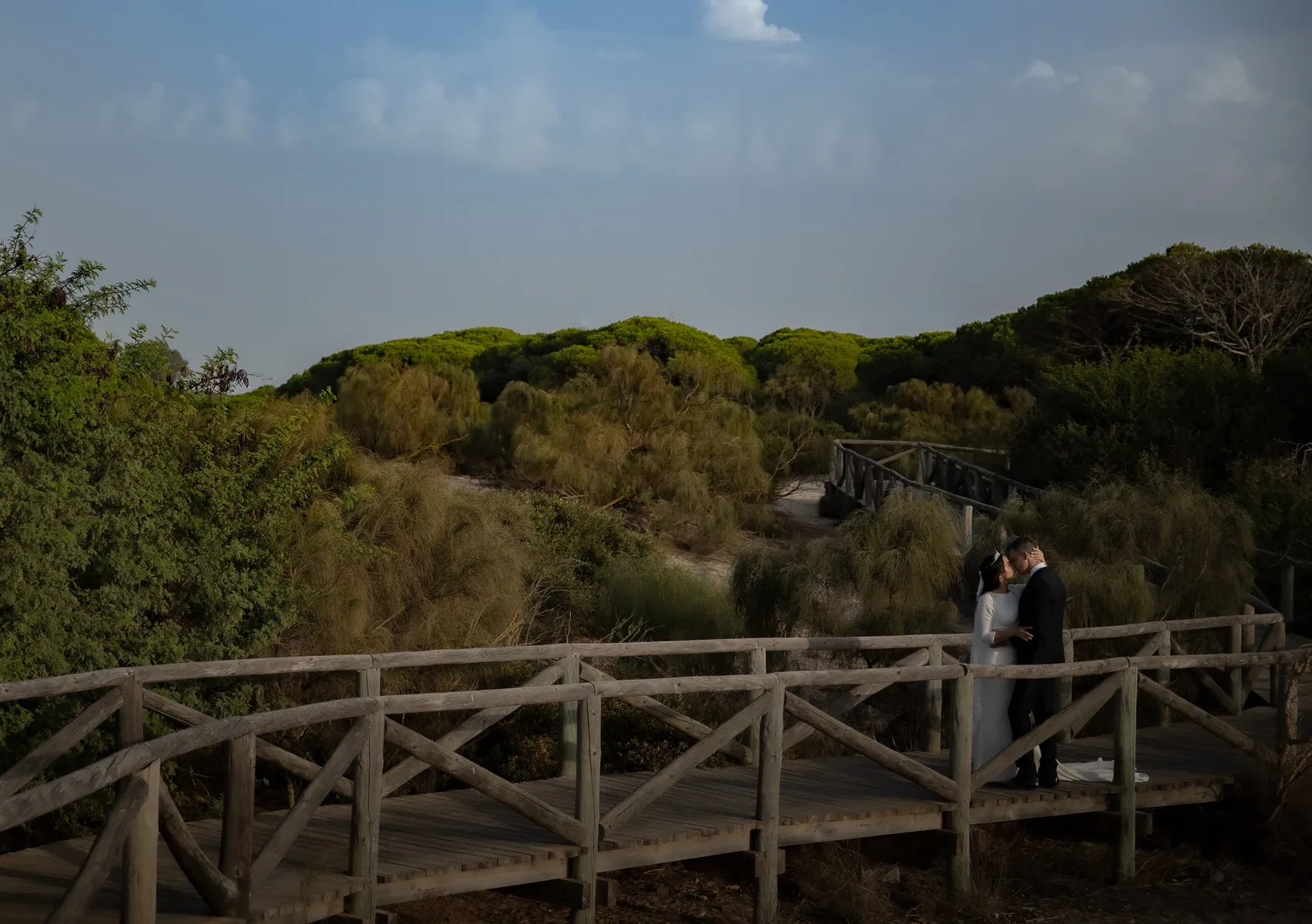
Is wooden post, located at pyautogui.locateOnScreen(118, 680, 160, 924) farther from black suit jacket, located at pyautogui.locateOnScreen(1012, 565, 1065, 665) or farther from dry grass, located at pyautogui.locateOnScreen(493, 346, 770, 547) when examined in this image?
dry grass, located at pyautogui.locateOnScreen(493, 346, 770, 547)

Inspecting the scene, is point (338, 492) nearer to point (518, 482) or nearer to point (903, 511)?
point (903, 511)

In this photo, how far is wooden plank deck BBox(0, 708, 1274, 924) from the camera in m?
5.39

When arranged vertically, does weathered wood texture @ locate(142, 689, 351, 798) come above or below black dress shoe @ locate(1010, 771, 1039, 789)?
above

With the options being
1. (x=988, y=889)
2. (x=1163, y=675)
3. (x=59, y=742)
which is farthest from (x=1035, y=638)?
(x=59, y=742)

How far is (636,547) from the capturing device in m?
16.7

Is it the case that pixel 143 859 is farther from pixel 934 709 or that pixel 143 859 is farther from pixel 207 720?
pixel 934 709

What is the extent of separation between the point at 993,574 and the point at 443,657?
3.00 metres

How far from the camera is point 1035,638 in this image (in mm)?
7168

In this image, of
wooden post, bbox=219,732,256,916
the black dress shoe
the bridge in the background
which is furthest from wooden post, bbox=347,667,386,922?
the bridge in the background

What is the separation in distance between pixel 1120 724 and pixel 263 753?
4.70 meters

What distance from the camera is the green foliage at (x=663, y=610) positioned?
41.3 ft

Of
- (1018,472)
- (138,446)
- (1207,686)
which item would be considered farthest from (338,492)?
(1018,472)

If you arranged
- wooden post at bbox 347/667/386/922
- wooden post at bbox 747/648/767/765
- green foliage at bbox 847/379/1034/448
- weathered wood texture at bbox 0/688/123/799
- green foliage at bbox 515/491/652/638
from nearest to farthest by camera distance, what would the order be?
weathered wood texture at bbox 0/688/123/799
wooden post at bbox 347/667/386/922
wooden post at bbox 747/648/767/765
green foliage at bbox 515/491/652/638
green foliage at bbox 847/379/1034/448

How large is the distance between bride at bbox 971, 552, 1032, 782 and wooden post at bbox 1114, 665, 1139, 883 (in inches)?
26.4
